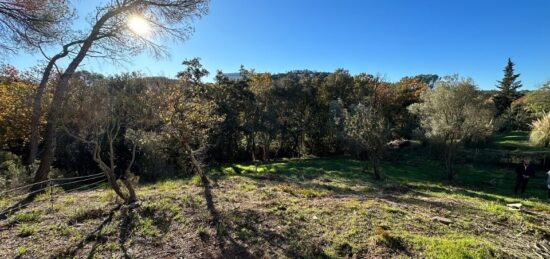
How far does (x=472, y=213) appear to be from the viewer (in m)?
7.70

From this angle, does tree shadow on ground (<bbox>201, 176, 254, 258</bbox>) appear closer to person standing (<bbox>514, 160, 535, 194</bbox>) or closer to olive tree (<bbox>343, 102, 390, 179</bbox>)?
olive tree (<bbox>343, 102, 390, 179</bbox>)

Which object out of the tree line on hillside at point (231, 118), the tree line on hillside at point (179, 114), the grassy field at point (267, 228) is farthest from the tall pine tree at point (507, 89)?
the grassy field at point (267, 228)

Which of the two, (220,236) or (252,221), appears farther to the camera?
(252,221)

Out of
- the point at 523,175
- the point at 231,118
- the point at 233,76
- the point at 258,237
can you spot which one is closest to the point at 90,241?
the point at 258,237

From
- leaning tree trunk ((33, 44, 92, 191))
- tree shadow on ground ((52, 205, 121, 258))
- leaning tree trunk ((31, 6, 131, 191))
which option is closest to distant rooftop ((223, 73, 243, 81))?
leaning tree trunk ((31, 6, 131, 191))

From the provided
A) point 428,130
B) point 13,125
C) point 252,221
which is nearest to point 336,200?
point 252,221

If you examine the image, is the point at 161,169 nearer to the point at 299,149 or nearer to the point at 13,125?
the point at 13,125

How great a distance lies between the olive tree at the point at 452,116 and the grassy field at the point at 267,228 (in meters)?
6.87

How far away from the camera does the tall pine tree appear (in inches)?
1512

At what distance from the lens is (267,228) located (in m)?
6.03

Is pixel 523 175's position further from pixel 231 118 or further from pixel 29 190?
pixel 231 118

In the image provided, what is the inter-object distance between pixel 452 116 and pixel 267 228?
13.6 meters

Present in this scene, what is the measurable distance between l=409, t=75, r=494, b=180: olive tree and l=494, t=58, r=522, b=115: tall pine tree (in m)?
24.4

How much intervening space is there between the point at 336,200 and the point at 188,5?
6974 mm
